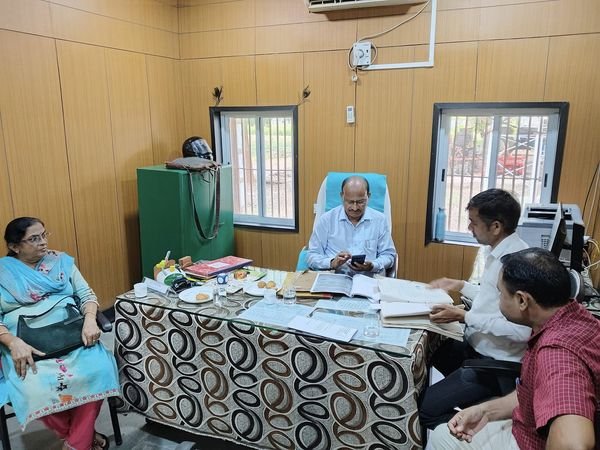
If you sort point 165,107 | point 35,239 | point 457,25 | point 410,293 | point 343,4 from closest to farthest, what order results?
1. point 410,293
2. point 35,239
3. point 457,25
4. point 343,4
5. point 165,107

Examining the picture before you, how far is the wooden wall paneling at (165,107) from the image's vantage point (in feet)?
12.9

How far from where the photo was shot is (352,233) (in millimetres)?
2783

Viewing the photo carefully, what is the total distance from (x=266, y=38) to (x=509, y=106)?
205cm

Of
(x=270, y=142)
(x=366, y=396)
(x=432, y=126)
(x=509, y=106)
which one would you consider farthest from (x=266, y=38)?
(x=366, y=396)

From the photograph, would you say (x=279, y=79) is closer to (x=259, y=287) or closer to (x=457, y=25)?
(x=457, y=25)

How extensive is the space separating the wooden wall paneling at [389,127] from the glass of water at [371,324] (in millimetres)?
1918

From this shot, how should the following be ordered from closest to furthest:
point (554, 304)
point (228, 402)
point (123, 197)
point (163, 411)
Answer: point (554, 304) → point (228, 402) → point (163, 411) → point (123, 197)

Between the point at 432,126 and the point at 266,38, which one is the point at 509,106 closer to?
the point at 432,126

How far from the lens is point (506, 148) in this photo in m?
3.40

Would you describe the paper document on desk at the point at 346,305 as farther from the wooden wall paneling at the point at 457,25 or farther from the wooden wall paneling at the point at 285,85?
the wooden wall paneling at the point at 457,25

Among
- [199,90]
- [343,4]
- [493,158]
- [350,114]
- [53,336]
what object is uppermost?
[343,4]

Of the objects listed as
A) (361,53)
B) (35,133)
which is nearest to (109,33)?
(35,133)

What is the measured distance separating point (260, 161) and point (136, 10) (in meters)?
1.64

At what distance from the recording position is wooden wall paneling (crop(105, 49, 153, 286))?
11.7 ft
